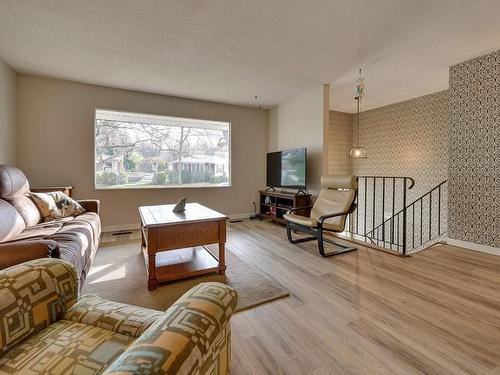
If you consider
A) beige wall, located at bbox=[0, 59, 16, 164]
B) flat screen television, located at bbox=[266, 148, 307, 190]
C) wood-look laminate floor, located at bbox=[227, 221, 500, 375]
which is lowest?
wood-look laminate floor, located at bbox=[227, 221, 500, 375]

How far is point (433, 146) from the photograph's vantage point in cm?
439

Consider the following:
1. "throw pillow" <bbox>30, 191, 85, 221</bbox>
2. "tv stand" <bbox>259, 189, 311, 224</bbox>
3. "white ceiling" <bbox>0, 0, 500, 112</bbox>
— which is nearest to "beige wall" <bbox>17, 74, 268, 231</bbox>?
"white ceiling" <bbox>0, 0, 500, 112</bbox>

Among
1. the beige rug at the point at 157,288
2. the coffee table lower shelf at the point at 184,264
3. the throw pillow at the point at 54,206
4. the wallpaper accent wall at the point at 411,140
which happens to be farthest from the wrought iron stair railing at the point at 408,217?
the throw pillow at the point at 54,206

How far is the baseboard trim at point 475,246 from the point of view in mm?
2850

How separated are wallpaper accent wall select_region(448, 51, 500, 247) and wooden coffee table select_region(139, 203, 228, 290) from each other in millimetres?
3142

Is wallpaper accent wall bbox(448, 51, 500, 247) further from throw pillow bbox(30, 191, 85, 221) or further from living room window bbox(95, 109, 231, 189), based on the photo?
throw pillow bbox(30, 191, 85, 221)

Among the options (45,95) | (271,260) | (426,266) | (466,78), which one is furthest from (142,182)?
(466,78)

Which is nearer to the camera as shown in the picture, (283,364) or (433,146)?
(283,364)

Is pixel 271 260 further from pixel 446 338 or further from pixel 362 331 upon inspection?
pixel 446 338

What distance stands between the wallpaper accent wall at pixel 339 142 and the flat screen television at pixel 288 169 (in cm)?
169

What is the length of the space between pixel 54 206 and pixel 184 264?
5.39 ft

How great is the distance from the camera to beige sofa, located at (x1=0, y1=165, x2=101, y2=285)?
1245 millimetres

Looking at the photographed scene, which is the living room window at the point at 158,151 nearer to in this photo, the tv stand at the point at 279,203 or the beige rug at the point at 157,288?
the tv stand at the point at 279,203

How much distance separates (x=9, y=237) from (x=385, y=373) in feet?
8.98
